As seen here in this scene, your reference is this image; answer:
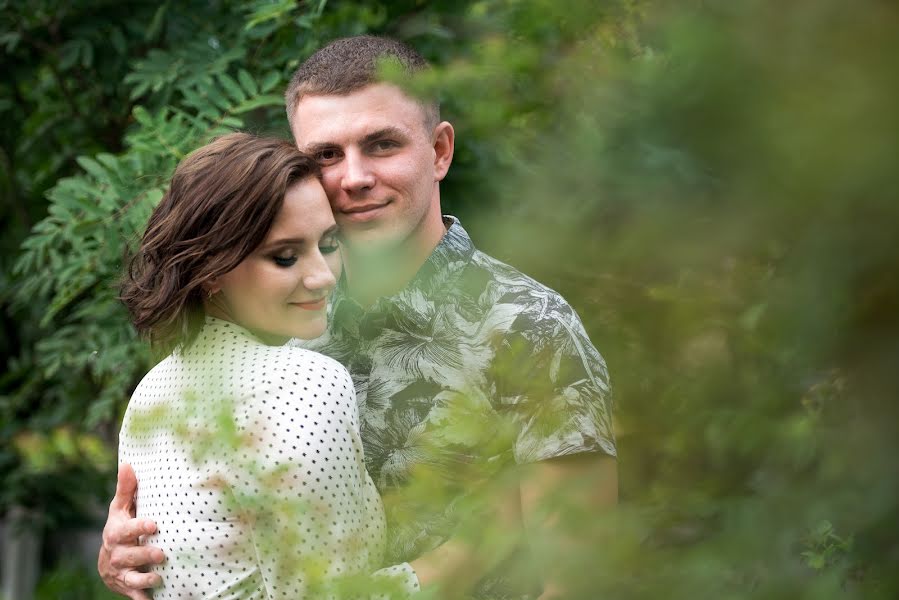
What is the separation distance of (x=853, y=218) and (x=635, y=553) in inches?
13.5

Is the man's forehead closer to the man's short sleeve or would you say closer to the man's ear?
the man's ear

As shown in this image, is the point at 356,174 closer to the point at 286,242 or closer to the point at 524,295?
the point at 286,242

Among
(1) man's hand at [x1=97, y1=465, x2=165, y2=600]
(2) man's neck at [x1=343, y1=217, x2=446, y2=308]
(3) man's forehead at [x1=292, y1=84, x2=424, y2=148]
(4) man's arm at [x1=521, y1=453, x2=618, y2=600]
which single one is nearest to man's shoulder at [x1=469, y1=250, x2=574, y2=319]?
(2) man's neck at [x1=343, y1=217, x2=446, y2=308]

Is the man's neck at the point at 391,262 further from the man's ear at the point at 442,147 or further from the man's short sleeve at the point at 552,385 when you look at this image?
the man's short sleeve at the point at 552,385

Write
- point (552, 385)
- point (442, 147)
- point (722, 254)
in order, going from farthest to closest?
point (442, 147)
point (552, 385)
point (722, 254)

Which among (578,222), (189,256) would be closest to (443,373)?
(189,256)

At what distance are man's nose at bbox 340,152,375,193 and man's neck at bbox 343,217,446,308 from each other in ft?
0.52

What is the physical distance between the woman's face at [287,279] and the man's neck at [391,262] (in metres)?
0.10

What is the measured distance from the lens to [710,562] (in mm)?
932

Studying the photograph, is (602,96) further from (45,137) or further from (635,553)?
(45,137)

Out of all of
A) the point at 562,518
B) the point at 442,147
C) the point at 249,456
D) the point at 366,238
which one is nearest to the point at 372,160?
the point at 366,238

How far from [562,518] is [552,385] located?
0.46 m

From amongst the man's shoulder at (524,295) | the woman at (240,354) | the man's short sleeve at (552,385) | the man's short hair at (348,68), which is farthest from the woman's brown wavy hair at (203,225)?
the man's short sleeve at (552,385)

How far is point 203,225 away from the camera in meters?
2.44
